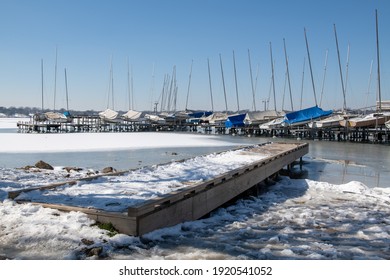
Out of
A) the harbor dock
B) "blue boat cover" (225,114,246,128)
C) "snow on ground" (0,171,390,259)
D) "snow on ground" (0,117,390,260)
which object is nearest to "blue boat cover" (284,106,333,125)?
the harbor dock

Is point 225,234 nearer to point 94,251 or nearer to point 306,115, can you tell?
point 94,251

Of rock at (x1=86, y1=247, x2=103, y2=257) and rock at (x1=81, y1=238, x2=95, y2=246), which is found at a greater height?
rock at (x1=81, y1=238, x2=95, y2=246)

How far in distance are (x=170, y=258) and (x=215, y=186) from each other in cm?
321


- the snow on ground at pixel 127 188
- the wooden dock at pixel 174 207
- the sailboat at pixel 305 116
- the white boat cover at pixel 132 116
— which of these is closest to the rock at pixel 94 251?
the wooden dock at pixel 174 207

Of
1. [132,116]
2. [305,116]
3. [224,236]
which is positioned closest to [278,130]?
[305,116]

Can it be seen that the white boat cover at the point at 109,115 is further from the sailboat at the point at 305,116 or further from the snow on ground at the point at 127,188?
the snow on ground at the point at 127,188

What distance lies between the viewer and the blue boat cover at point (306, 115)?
46.7 m

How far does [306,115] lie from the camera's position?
155 feet

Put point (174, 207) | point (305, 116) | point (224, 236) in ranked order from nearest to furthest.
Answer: point (174, 207) → point (224, 236) → point (305, 116)

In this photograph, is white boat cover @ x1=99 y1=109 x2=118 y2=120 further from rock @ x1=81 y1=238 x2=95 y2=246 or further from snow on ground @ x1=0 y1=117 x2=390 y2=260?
rock @ x1=81 y1=238 x2=95 y2=246

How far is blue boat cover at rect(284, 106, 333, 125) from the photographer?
153ft

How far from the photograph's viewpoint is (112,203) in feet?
20.2
